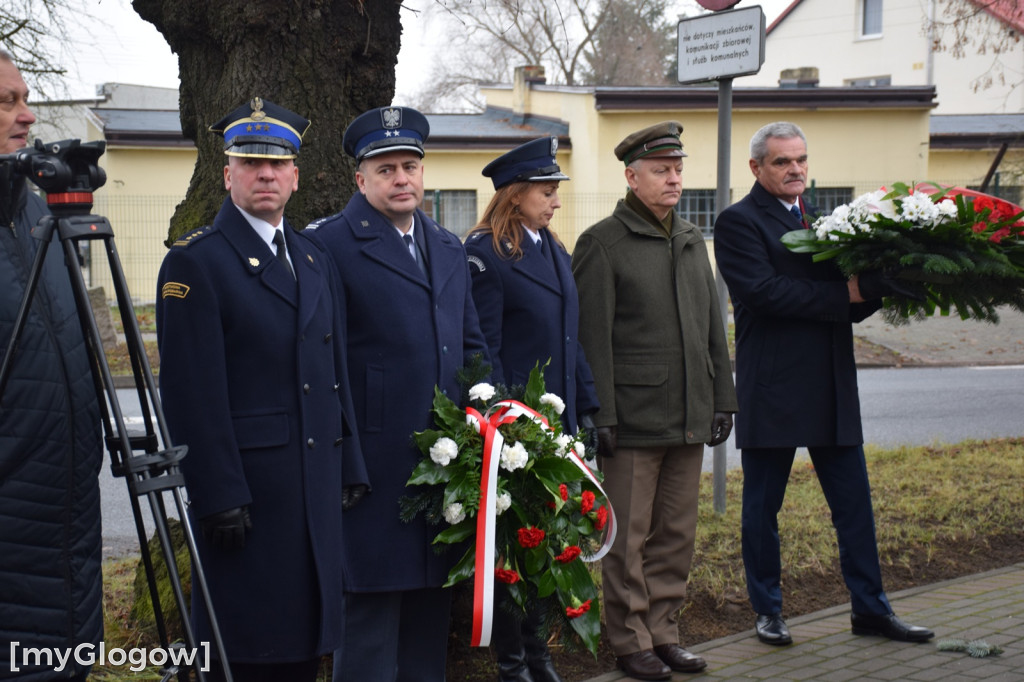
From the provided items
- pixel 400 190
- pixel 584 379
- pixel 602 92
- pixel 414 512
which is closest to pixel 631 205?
pixel 584 379

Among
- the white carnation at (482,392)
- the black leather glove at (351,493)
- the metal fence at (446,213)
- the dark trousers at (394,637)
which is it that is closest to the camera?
the black leather glove at (351,493)

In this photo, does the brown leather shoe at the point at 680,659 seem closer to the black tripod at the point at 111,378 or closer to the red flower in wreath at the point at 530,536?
A: the red flower in wreath at the point at 530,536

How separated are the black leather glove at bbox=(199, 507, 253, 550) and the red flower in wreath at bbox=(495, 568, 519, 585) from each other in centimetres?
101

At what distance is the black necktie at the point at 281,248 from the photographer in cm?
352

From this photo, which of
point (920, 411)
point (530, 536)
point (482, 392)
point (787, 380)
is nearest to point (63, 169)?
point (482, 392)

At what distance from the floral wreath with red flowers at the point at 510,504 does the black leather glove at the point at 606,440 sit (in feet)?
2.73

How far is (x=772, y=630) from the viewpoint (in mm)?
5191

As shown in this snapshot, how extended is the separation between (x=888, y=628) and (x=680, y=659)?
3.61 ft

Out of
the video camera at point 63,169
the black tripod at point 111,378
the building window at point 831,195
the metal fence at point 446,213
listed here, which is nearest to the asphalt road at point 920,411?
the black tripod at point 111,378

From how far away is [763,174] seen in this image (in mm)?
5484

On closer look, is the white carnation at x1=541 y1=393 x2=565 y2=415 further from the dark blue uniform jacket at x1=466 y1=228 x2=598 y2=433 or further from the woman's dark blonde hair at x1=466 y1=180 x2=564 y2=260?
the woman's dark blonde hair at x1=466 y1=180 x2=564 y2=260

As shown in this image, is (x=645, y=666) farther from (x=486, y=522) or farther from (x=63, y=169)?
(x=63, y=169)

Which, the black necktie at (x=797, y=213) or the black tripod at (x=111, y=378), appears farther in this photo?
the black necktie at (x=797, y=213)

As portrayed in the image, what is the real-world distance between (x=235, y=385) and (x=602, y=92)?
23526 mm
